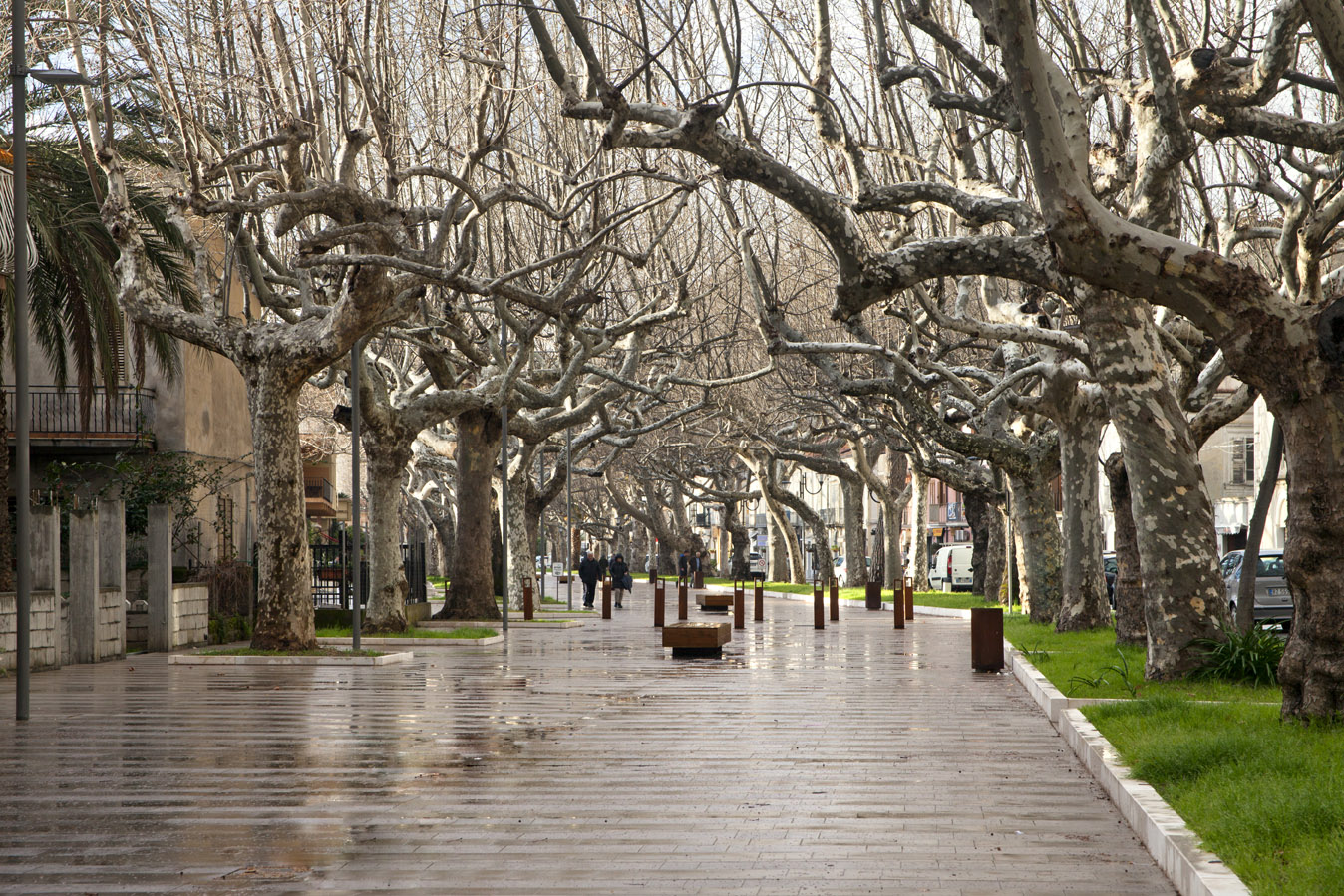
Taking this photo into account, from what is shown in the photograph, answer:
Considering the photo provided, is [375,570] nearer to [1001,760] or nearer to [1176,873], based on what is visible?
[1001,760]

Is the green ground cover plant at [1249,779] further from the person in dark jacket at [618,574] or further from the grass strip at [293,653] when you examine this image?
the person in dark jacket at [618,574]

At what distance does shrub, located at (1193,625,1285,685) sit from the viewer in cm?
1291

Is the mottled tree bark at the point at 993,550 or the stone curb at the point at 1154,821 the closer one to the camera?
the stone curb at the point at 1154,821

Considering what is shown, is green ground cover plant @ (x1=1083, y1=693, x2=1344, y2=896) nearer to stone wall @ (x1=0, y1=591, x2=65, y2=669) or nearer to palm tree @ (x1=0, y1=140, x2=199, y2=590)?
stone wall @ (x1=0, y1=591, x2=65, y2=669)

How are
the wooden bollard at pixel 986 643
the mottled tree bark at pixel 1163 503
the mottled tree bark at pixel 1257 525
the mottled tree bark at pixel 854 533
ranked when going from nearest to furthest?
1. the mottled tree bark at pixel 1257 525
2. the mottled tree bark at pixel 1163 503
3. the wooden bollard at pixel 986 643
4. the mottled tree bark at pixel 854 533

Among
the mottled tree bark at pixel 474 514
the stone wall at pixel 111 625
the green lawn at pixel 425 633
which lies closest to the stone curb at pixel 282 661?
the stone wall at pixel 111 625

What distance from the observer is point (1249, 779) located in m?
7.40

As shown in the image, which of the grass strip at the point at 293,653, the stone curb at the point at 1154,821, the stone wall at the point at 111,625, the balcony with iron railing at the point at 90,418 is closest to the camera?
the stone curb at the point at 1154,821

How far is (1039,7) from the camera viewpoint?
781 inches

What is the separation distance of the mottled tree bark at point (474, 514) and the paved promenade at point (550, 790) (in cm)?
1205

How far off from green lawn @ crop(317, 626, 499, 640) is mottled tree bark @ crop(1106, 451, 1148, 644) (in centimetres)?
1023

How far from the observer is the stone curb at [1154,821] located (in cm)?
569

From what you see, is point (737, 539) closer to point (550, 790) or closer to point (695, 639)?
point (695, 639)

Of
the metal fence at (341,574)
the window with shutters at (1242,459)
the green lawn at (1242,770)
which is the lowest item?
the green lawn at (1242,770)
